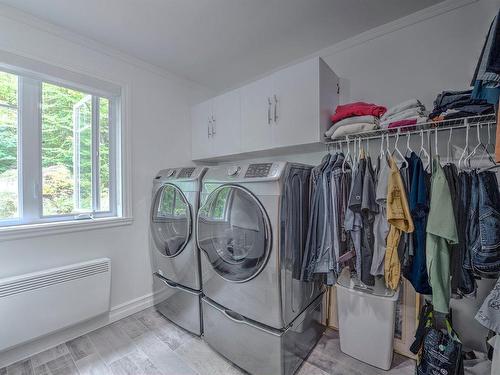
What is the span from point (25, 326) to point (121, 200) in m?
1.02

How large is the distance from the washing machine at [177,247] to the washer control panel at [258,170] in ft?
1.54

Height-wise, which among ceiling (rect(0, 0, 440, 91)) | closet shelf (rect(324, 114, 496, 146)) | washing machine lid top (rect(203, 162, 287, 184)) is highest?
ceiling (rect(0, 0, 440, 91))

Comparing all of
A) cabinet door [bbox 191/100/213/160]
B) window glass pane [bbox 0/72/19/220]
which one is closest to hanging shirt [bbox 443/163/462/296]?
cabinet door [bbox 191/100/213/160]

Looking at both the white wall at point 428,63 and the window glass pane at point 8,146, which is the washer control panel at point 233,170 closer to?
the white wall at point 428,63

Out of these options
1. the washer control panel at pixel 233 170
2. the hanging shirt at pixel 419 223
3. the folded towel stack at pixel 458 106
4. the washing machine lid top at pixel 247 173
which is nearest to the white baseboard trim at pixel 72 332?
the washing machine lid top at pixel 247 173

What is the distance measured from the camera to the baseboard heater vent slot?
1.44m

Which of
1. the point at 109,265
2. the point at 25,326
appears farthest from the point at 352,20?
the point at 25,326

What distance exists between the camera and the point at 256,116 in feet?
6.32

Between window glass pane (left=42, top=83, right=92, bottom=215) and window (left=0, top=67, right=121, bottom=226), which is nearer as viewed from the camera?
window (left=0, top=67, right=121, bottom=226)

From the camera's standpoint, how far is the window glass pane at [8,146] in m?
1.58

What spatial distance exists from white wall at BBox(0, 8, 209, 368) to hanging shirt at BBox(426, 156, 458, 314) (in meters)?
2.19

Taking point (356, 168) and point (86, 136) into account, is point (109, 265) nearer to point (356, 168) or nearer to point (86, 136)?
point (86, 136)

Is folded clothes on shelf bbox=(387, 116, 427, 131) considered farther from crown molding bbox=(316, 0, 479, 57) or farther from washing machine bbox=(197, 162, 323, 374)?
crown molding bbox=(316, 0, 479, 57)

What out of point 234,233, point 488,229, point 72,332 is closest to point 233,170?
point 234,233
